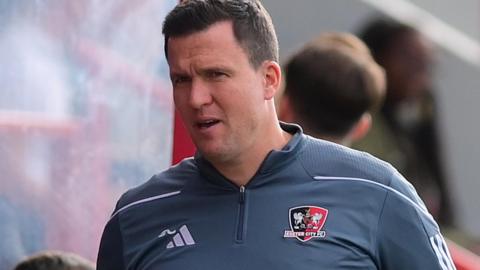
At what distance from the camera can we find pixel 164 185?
3514 millimetres

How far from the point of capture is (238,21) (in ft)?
11.1

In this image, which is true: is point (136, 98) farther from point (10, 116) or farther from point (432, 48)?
point (432, 48)

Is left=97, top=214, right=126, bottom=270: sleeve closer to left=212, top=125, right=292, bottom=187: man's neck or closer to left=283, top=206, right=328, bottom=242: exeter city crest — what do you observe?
left=212, top=125, right=292, bottom=187: man's neck

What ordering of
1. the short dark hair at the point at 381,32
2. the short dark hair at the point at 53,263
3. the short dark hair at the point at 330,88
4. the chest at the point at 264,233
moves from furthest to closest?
the short dark hair at the point at 381,32
the short dark hair at the point at 330,88
the short dark hair at the point at 53,263
the chest at the point at 264,233

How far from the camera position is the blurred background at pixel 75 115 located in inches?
164

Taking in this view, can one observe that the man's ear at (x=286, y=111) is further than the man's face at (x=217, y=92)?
Yes

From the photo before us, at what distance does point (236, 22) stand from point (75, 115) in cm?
106

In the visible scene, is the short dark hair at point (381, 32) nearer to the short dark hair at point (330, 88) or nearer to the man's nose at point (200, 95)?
the short dark hair at point (330, 88)

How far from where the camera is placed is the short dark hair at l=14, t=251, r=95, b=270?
12.8ft

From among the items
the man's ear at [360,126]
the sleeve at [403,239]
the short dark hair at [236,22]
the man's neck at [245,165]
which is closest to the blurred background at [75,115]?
the man's ear at [360,126]

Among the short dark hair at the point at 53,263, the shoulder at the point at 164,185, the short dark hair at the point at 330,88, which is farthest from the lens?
the short dark hair at the point at 330,88

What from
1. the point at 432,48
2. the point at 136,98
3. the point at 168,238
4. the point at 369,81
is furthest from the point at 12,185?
the point at 432,48

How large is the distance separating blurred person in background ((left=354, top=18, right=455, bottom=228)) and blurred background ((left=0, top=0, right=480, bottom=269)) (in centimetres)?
249

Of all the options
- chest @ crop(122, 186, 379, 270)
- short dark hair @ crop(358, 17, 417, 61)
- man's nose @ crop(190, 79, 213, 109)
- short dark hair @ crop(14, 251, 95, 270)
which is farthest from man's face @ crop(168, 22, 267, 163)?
short dark hair @ crop(358, 17, 417, 61)
